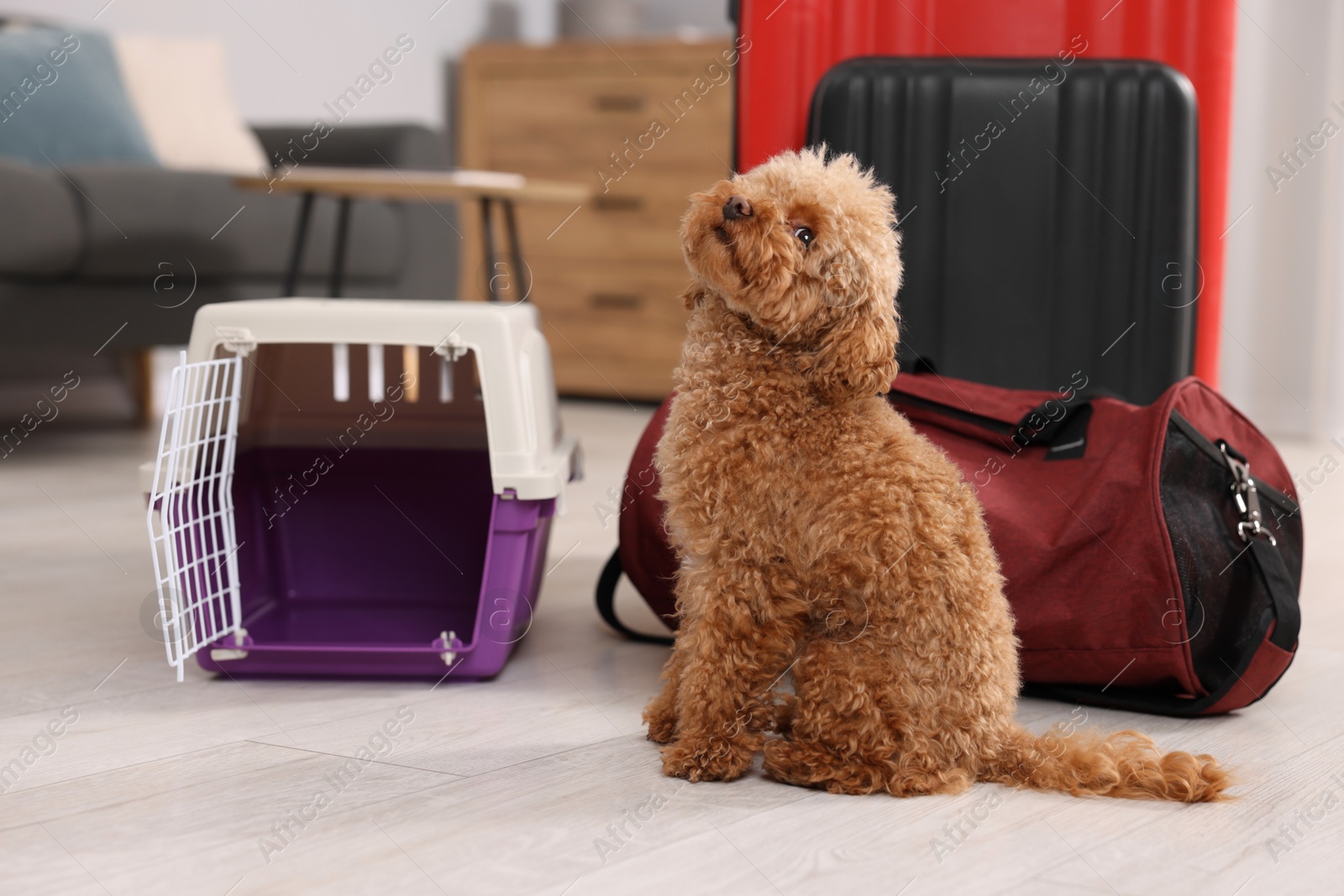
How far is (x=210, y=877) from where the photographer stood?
33.6 inches

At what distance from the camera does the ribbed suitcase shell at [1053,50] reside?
1.64 metres

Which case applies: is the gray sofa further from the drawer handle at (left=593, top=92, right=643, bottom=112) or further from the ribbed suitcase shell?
the ribbed suitcase shell

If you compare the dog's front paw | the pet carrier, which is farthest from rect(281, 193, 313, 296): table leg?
the dog's front paw

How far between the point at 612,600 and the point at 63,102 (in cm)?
216

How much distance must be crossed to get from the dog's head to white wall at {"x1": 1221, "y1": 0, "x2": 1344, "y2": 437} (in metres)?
2.54

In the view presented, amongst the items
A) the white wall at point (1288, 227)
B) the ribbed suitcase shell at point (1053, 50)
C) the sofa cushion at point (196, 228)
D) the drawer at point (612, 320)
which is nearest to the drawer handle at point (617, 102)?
the drawer at point (612, 320)

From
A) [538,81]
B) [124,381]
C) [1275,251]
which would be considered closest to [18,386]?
[124,381]

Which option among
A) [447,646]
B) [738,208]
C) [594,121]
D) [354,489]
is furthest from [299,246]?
[738,208]

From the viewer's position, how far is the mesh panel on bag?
1170 millimetres

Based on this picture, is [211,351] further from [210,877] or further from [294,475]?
[210,877]

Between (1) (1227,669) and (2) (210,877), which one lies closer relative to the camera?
(2) (210,877)

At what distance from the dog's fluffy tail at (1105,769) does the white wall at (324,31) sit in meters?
3.04

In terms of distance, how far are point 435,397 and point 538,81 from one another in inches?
103

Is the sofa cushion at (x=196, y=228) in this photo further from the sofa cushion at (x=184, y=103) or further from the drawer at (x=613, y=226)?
the drawer at (x=613, y=226)
